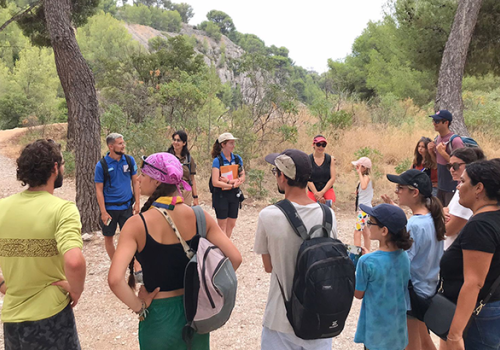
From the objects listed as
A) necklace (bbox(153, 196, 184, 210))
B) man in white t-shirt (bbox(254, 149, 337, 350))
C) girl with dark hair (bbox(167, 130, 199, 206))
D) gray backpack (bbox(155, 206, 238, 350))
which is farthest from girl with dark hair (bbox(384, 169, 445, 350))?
girl with dark hair (bbox(167, 130, 199, 206))

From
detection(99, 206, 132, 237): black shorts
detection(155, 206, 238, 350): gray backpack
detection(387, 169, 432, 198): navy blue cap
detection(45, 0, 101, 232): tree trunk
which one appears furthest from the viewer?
detection(45, 0, 101, 232): tree trunk

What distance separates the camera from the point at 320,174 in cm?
504

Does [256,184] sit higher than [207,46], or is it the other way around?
[207,46]

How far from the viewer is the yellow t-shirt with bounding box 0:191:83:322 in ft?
6.33

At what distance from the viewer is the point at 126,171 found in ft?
14.9

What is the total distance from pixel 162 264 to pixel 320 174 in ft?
11.3

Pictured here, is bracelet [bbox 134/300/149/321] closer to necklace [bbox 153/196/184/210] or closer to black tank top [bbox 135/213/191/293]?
black tank top [bbox 135/213/191/293]

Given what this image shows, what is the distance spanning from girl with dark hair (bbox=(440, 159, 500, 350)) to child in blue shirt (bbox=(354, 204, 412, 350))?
9.7 inches

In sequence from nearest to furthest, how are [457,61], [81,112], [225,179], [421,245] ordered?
→ [421,245], [225,179], [81,112], [457,61]

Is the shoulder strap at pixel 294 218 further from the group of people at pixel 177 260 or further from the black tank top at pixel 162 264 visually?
the black tank top at pixel 162 264

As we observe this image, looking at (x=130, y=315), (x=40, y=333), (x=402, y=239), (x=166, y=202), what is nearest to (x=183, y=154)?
(x=130, y=315)

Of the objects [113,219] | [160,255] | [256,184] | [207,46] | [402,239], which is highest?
[207,46]

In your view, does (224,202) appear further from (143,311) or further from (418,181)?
(143,311)

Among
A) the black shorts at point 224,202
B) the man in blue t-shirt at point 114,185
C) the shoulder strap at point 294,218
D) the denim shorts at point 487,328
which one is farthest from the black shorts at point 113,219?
the denim shorts at point 487,328
